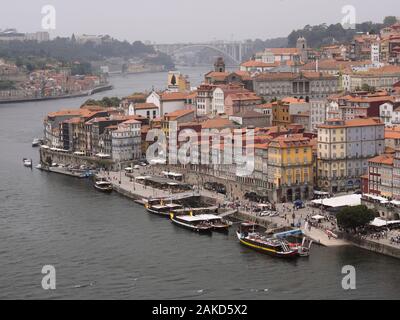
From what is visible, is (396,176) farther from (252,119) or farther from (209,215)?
(252,119)

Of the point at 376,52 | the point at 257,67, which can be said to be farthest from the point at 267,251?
the point at 376,52

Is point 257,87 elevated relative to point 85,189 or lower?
elevated

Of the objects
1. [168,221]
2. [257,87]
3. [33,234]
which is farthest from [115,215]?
[257,87]

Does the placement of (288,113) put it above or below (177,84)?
below

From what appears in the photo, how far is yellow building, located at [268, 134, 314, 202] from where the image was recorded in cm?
1998

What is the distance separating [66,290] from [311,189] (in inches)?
304

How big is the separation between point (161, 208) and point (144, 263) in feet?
15.6

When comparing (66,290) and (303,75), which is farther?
(303,75)

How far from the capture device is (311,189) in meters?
20.3

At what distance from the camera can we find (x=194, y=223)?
18.5 meters

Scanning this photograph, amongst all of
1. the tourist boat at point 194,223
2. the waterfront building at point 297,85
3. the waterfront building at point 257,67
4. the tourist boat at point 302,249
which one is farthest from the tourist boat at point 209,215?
the waterfront building at point 257,67

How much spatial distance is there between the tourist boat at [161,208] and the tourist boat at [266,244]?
9.40ft

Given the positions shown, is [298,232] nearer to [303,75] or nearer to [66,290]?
[66,290]

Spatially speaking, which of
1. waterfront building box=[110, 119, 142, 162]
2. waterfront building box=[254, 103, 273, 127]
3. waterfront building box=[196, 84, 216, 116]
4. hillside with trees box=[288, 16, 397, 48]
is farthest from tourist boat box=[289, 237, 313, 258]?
hillside with trees box=[288, 16, 397, 48]
